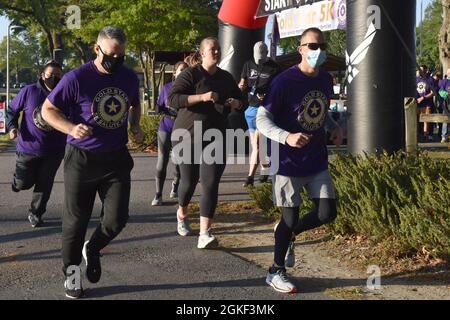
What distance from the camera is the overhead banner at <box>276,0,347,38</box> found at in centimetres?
1525

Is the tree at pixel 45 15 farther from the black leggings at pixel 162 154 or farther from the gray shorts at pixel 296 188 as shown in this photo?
the gray shorts at pixel 296 188

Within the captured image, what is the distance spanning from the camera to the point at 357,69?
24.6 ft

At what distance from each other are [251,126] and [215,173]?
3.40 metres

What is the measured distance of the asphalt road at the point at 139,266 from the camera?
4.80 metres

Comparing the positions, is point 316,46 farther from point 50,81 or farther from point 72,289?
point 50,81

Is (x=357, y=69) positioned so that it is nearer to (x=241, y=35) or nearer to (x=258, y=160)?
(x=258, y=160)

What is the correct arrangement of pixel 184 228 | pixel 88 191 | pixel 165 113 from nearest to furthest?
1. pixel 88 191
2. pixel 184 228
3. pixel 165 113

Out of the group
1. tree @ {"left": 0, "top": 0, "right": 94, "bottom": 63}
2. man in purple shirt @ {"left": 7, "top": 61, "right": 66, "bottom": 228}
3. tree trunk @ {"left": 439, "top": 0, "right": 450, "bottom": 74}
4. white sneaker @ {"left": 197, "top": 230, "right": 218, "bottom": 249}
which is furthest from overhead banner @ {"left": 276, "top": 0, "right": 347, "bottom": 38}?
tree @ {"left": 0, "top": 0, "right": 94, "bottom": 63}

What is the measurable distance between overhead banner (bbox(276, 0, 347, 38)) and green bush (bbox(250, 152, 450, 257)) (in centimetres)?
871

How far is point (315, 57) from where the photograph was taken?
475 centimetres

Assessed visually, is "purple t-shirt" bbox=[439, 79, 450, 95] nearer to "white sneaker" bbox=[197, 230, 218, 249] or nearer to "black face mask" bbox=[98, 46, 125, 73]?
"white sneaker" bbox=[197, 230, 218, 249]

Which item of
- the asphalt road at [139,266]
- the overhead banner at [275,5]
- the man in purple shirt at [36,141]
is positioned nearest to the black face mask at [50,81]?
the man in purple shirt at [36,141]

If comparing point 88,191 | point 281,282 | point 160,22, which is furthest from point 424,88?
point 88,191

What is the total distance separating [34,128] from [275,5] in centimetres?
520
